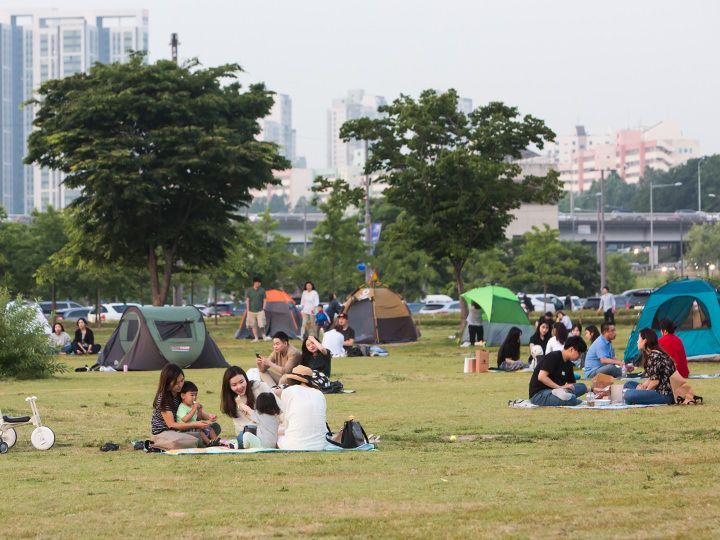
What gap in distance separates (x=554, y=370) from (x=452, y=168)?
2445 centimetres

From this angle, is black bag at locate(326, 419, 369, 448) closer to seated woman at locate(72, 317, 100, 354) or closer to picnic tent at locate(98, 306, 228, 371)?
picnic tent at locate(98, 306, 228, 371)

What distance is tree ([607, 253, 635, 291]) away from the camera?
11144cm

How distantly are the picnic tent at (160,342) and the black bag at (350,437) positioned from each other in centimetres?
1752

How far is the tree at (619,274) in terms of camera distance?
111438 mm

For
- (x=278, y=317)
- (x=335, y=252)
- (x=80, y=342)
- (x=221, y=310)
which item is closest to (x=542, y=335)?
(x=80, y=342)

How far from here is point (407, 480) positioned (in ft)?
40.4

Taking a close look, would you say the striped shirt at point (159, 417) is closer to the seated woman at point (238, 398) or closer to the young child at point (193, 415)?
the young child at point (193, 415)

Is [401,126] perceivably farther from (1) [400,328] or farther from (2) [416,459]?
(2) [416,459]

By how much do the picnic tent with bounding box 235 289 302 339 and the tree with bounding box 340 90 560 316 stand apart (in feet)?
21.1

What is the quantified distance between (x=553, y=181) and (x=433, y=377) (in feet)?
62.7

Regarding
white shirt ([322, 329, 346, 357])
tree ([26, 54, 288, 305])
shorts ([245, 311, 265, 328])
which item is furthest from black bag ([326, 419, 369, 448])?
shorts ([245, 311, 265, 328])

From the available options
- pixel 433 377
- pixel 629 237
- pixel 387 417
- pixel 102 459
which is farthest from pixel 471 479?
pixel 629 237

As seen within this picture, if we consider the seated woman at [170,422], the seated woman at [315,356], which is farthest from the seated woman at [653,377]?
the seated woman at [170,422]

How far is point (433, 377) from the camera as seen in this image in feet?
93.2
